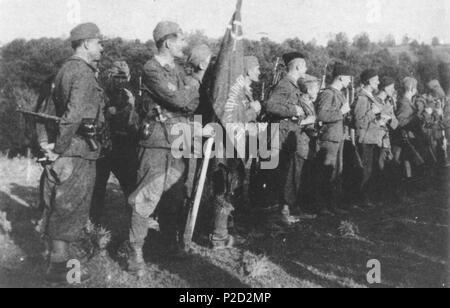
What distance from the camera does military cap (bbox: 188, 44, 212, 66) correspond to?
223 inches

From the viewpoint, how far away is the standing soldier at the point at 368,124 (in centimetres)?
798

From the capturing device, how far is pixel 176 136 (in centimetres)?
505

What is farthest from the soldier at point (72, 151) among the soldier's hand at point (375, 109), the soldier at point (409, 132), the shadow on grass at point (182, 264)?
the soldier at point (409, 132)

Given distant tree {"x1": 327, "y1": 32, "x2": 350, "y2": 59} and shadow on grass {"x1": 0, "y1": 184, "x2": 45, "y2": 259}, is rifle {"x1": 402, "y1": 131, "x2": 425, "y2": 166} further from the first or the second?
distant tree {"x1": 327, "y1": 32, "x2": 350, "y2": 59}

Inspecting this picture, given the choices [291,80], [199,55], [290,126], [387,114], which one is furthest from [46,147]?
[387,114]

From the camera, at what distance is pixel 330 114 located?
7.31 meters

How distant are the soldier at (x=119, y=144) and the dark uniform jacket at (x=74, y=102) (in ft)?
3.62

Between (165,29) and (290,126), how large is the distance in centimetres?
258

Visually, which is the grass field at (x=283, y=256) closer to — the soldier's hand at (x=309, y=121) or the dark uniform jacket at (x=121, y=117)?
the dark uniform jacket at (x=121, y=117)

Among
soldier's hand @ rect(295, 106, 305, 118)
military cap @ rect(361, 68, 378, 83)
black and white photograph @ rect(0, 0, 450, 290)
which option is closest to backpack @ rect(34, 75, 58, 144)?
black and white photograph @ rect(0, 0, 450, 290)

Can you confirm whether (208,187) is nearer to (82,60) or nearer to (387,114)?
(82,60)
